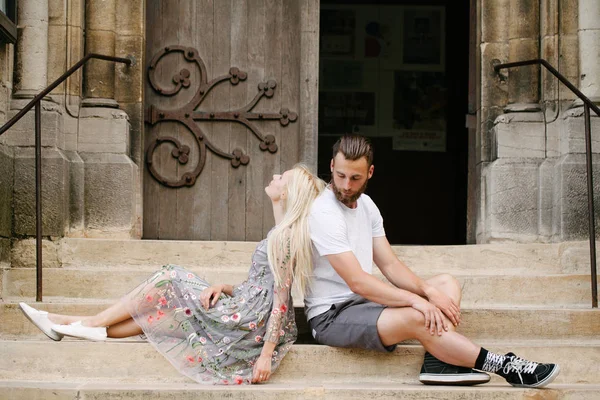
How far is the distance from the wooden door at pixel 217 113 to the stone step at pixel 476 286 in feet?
4.17

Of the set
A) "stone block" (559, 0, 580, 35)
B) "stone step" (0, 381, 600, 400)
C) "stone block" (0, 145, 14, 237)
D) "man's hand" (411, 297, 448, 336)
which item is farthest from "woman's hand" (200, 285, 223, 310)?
"stone block" (559, 0, 580, 35)

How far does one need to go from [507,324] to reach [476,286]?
0.59m

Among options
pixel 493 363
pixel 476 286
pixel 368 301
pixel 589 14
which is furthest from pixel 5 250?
pixel 589 14

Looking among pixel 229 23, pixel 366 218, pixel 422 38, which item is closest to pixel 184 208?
pixel 229 23

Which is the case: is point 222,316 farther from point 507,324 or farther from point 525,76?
point 525,76

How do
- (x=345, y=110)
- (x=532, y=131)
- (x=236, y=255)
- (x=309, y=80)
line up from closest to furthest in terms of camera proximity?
(x=236, y=255) → (x=532, y=131) → (x=309, y=80) → (x=345, y=110)

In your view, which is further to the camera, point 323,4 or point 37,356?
point 323,4

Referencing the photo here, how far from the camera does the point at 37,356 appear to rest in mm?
4035

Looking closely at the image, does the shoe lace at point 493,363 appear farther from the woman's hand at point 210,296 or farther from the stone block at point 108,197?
the stone block at point 108,197

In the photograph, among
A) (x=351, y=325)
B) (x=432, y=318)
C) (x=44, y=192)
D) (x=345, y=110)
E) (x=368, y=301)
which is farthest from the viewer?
(x=345, y=110)

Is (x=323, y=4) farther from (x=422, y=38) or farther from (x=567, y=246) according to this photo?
(x=567, y=246)

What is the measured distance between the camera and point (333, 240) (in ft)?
12.8

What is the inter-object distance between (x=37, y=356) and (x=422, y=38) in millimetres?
5515

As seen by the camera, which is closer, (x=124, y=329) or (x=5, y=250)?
(x=124, y=329)
